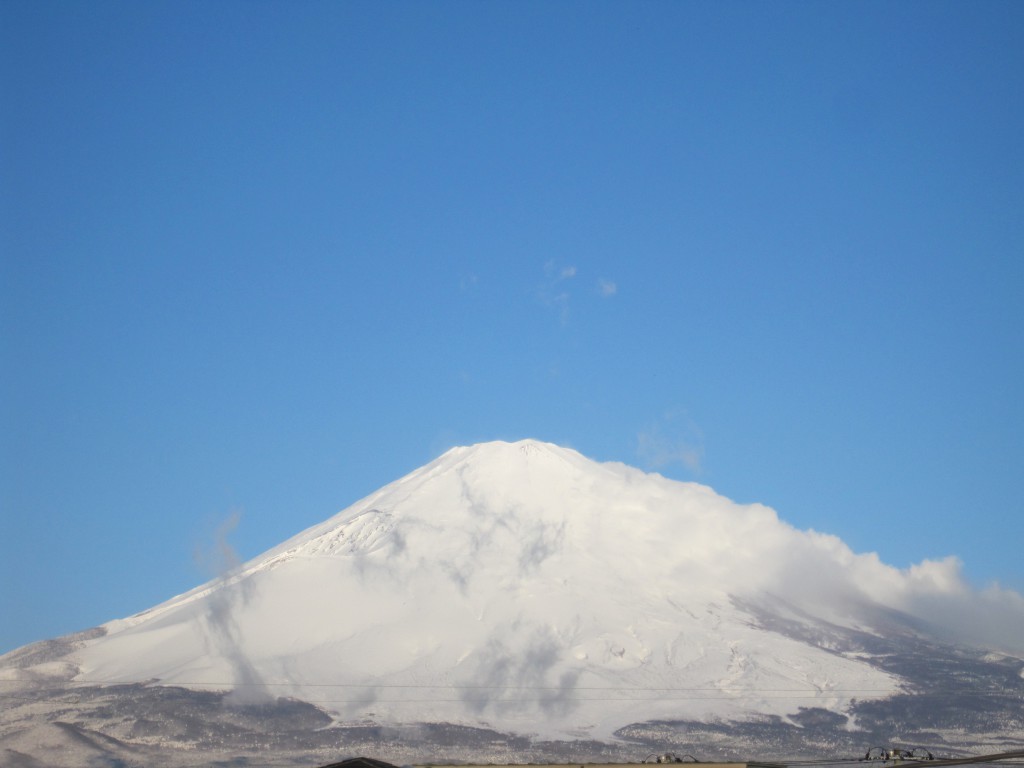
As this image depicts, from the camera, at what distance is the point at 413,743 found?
166000 mm

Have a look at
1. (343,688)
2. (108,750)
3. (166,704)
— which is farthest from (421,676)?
(108,750)

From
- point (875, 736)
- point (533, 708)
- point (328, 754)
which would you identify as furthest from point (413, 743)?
point (875, 736)

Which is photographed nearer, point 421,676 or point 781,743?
point 781,743

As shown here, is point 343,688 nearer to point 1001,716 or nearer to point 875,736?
point 875,736

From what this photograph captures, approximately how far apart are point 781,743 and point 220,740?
279 ft

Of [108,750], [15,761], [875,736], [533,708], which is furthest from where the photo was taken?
[533,708]

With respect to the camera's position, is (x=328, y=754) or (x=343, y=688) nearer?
(x=328, y=754)

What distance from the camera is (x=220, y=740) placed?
169 meters

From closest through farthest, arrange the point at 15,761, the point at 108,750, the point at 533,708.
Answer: the point at 15,761
the point at 108,750
the point at 533,708

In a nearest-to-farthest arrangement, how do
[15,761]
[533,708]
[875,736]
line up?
[15,761]
[875,736]
[533,708]

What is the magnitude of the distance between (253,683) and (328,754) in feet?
124

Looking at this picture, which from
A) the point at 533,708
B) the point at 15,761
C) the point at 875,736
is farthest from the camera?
the point at 533,708

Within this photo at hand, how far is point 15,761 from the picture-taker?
483 feet

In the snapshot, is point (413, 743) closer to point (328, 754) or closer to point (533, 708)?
point (328, 754)
